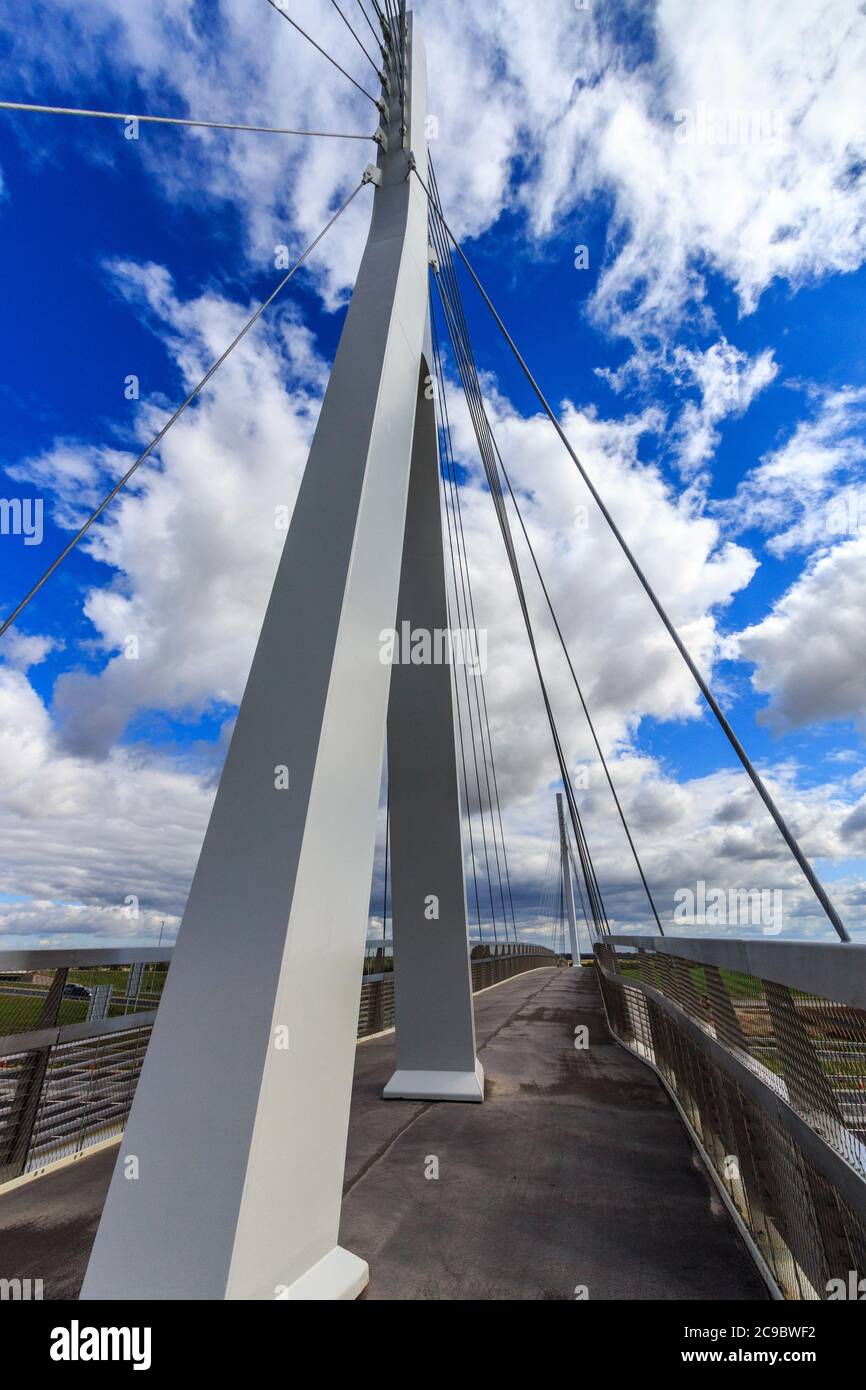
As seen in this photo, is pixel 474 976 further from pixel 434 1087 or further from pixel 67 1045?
pixel 67 1045

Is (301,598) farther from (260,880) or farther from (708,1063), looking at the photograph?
(708,1063)

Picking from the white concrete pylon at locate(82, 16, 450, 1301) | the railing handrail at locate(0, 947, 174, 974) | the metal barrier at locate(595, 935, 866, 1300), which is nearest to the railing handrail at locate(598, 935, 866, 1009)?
the metal barrier at locate(595, 935, 866, 1300)

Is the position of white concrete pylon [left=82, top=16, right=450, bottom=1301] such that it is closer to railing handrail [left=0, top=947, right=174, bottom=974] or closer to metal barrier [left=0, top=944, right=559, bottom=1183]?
railing handrail [left=0, top=947, right=174, bottom=974]

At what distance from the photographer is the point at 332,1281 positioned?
226cm

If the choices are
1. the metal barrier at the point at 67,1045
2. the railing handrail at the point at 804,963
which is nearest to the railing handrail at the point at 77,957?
the metal barrier at the point at 67,1045

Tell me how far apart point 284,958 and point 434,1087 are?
4.05m

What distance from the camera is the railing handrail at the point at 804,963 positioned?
4.60 feet

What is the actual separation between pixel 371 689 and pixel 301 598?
0.49 metres

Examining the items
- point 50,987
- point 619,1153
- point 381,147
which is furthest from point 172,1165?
point 381,147

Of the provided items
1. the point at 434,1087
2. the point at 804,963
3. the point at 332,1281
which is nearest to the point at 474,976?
the point at 434,1087

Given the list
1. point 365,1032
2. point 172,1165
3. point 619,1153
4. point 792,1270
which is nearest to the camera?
point 172,1165

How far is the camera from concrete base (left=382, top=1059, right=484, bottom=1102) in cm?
541

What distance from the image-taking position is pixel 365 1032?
870cm

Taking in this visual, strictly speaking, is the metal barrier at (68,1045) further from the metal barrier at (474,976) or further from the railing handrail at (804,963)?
the railing handrail at (804,963)
